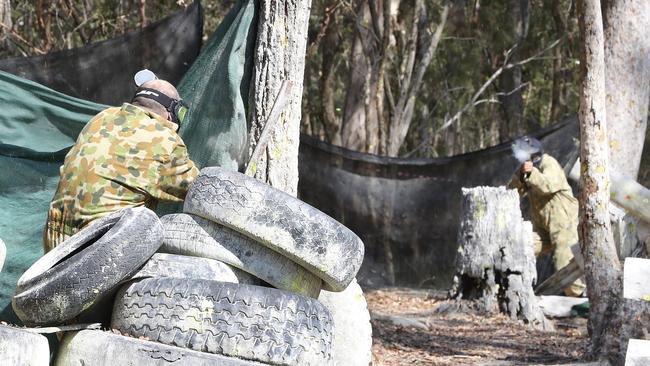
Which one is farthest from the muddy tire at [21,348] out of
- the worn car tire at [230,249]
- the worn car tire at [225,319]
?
the worn car tire at [230,249]

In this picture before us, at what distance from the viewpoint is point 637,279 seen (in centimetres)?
536

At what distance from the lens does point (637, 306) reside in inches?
251

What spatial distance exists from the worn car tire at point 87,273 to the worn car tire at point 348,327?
1146 mm

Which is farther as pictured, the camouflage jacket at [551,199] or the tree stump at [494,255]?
the camouflage jacket at [551,199]

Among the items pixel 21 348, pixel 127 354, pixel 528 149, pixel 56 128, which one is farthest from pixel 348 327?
pixel 528 149

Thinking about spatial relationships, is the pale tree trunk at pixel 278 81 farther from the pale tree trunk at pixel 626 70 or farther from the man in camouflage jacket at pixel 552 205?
the man in camouflage jacket at pixel 552 205

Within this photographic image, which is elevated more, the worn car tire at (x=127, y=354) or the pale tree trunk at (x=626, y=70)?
the pale tree trunk at (x=626, y=70)

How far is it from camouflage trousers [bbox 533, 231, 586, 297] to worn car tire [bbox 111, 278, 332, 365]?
6.34 m

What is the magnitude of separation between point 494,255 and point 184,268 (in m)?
5.17

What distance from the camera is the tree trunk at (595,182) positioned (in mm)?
6887

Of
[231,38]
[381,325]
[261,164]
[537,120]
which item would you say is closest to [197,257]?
[261,164]

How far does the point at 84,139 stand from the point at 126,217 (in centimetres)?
68

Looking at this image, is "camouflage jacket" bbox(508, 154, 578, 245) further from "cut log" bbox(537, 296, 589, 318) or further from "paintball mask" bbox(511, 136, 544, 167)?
"cut log" bbox(537, 296, 589, 318)

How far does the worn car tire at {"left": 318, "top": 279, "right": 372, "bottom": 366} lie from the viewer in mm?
5488
